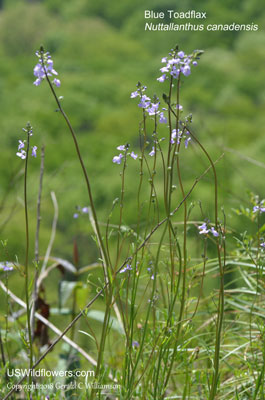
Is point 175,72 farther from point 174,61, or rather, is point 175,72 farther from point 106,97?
point 106,97

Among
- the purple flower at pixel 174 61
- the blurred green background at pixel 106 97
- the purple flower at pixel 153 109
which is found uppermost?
the blurred green background at pixel 106 97

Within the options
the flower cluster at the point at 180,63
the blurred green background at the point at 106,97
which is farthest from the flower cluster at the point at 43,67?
the blurred green background at the point at 106,97

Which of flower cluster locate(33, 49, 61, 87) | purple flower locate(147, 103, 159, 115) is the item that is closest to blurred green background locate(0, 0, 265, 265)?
purple flower locate(147, 103, 159, 115)

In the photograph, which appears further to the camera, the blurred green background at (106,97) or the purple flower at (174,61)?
the blurred green background at (106,97)

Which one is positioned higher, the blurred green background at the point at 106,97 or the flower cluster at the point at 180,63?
the blurred green background at the point at 106,97

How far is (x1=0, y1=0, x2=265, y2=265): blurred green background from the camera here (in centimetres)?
266

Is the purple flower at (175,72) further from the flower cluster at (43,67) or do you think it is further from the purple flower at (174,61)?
the flower cluster at (43,67)

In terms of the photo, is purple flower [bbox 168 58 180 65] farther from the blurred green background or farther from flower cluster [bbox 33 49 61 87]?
the blurred green background

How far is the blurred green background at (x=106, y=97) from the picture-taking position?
105 inches

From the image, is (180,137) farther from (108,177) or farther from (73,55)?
(73,55)

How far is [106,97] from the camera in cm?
387

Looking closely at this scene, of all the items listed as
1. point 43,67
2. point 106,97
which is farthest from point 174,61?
point 106,97

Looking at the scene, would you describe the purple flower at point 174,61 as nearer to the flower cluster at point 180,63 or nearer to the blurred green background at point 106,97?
the flower cluster at point 180,63

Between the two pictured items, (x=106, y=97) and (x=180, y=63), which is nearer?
(x=180, y=63)
